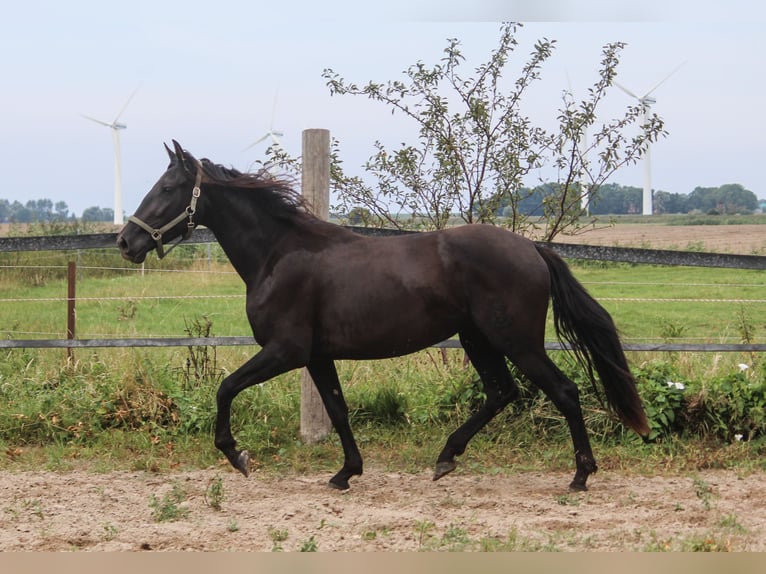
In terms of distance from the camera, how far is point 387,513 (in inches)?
179

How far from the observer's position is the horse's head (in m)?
5.05

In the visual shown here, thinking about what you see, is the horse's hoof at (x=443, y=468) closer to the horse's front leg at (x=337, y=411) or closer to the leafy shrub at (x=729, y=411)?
the horse's front leg at (x=337, y=411)

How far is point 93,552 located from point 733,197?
7177 centimetres

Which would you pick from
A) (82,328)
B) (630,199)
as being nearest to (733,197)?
(630,199)

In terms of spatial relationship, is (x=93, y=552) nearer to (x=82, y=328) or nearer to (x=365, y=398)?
(x=365, y=398)

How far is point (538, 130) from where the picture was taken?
23.6ft

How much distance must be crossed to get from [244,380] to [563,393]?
1.96m

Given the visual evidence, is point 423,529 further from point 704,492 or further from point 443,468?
point 704,492

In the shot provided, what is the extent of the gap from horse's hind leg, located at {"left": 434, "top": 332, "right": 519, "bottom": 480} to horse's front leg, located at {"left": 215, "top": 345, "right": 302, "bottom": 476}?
44.3 inches

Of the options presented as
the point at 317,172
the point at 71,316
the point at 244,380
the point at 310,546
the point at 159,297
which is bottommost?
the point at 310,546

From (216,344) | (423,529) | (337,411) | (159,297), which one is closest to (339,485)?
(337,411)

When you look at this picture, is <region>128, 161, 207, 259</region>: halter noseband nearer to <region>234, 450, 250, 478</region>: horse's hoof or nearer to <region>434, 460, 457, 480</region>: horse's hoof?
<region>234, 450, 250, 478</region>: horse's hoof

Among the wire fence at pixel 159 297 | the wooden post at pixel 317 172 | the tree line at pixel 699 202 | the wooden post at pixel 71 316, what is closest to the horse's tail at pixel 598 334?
the wire fence at pixel 159 297

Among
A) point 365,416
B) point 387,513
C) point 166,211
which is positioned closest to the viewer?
point 387,513
